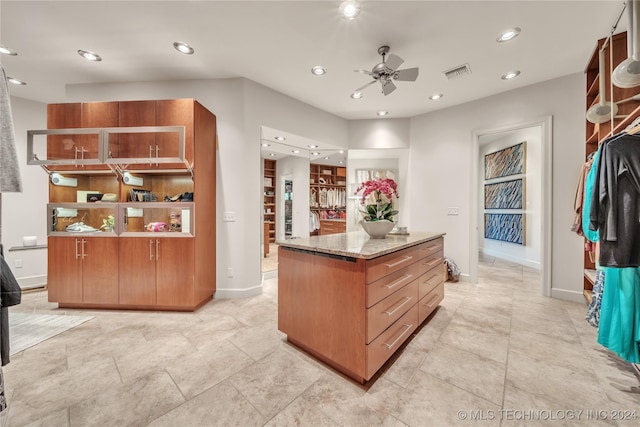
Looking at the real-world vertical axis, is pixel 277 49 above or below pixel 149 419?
above

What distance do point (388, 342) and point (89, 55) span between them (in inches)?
170

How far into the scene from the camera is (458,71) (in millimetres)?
3043

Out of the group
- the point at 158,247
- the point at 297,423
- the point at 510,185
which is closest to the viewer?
the point at 297,423

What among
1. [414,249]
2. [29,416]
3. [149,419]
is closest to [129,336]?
[29,416]

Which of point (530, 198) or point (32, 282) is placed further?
point (530, 198)

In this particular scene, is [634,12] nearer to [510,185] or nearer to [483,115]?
[483,115]

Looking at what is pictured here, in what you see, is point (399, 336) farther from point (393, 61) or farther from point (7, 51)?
point (7, 51)

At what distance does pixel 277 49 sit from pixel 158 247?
8.69ft

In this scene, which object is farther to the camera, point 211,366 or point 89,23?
point 89,23

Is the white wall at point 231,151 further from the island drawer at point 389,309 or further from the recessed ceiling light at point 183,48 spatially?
the island drawer at point 389,309

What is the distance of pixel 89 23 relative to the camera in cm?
233

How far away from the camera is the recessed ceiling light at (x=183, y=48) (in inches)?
103

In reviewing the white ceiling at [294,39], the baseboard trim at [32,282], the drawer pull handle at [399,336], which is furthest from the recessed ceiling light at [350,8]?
the baseboard trim at [32,282]

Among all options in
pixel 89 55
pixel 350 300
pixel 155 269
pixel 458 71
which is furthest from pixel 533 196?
pixel 89 55
